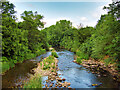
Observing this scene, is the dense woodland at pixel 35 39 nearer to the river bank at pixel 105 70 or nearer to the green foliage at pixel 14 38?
the green foliage at pixel 14 38

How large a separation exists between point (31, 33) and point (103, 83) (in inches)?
804

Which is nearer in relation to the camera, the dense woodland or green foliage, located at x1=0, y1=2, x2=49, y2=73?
the dense woodland

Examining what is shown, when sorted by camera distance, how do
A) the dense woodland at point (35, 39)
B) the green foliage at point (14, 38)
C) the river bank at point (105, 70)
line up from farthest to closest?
1. the green foliage at point (14, 38)
2. the river bank at point (105, 70)
3. the dense woodland at point (35, 39)

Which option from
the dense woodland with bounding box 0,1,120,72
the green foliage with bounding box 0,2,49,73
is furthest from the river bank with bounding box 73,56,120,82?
the green foliage with bounding box 0,2,49,73

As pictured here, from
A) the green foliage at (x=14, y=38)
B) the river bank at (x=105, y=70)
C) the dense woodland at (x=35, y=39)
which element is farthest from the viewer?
the green foliage at (x=14, y=38)

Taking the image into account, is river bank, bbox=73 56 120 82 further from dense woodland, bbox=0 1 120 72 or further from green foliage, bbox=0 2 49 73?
green foliage, bbox=0 2 49 73

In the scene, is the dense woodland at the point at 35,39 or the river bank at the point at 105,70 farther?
the river bank at the point at 105,70

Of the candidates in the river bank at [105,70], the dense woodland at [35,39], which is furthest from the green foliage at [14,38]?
the river bank at [105,70]

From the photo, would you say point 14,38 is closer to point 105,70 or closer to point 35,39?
point 35,39

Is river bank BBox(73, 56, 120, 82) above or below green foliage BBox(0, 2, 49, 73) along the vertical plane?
below

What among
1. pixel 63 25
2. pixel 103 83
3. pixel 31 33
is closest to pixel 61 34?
pixel 63 25

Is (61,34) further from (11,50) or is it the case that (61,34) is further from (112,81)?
(112,81)

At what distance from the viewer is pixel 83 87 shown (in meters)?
9.52

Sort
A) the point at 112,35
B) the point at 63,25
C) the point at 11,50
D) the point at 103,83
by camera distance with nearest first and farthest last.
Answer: the point at 103,83 < the point at 112,35 < the point at 11,50 < the point at 63,25
